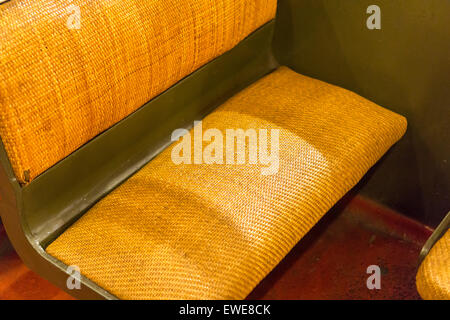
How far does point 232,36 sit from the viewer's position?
66.9 inches

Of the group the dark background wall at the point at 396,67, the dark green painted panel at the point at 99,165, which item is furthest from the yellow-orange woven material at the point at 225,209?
the dark background wall at the point at 396,67

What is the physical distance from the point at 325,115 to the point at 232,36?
366mm

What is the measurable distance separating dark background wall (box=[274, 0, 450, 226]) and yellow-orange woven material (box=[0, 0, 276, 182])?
0.45 m

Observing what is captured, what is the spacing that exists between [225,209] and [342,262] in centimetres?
64

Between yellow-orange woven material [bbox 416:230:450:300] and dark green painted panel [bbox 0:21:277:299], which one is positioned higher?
dark green painted panel [bbox 0:21:277:299]

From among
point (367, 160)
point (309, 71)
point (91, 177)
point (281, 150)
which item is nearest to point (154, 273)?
point (91, 177)

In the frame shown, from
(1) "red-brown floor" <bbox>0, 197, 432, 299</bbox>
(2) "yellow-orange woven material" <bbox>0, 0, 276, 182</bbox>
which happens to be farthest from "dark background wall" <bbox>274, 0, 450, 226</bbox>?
(2) "yellow-orange woven material" <bbox>0, 0, 276, 182</bbox>

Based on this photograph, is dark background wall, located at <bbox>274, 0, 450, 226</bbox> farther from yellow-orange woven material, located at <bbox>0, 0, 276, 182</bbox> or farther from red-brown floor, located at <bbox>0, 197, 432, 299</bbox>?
yellow-orange woven material, located at <bbox>0, 0, 276, 182</bbox>

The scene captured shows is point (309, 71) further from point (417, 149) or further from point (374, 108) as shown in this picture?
point (417, 149)

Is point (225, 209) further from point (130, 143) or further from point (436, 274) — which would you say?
point (436, 274)

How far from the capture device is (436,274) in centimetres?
133

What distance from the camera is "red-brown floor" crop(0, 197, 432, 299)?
1.76 metres

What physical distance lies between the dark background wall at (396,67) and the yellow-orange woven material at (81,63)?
0.45 m
